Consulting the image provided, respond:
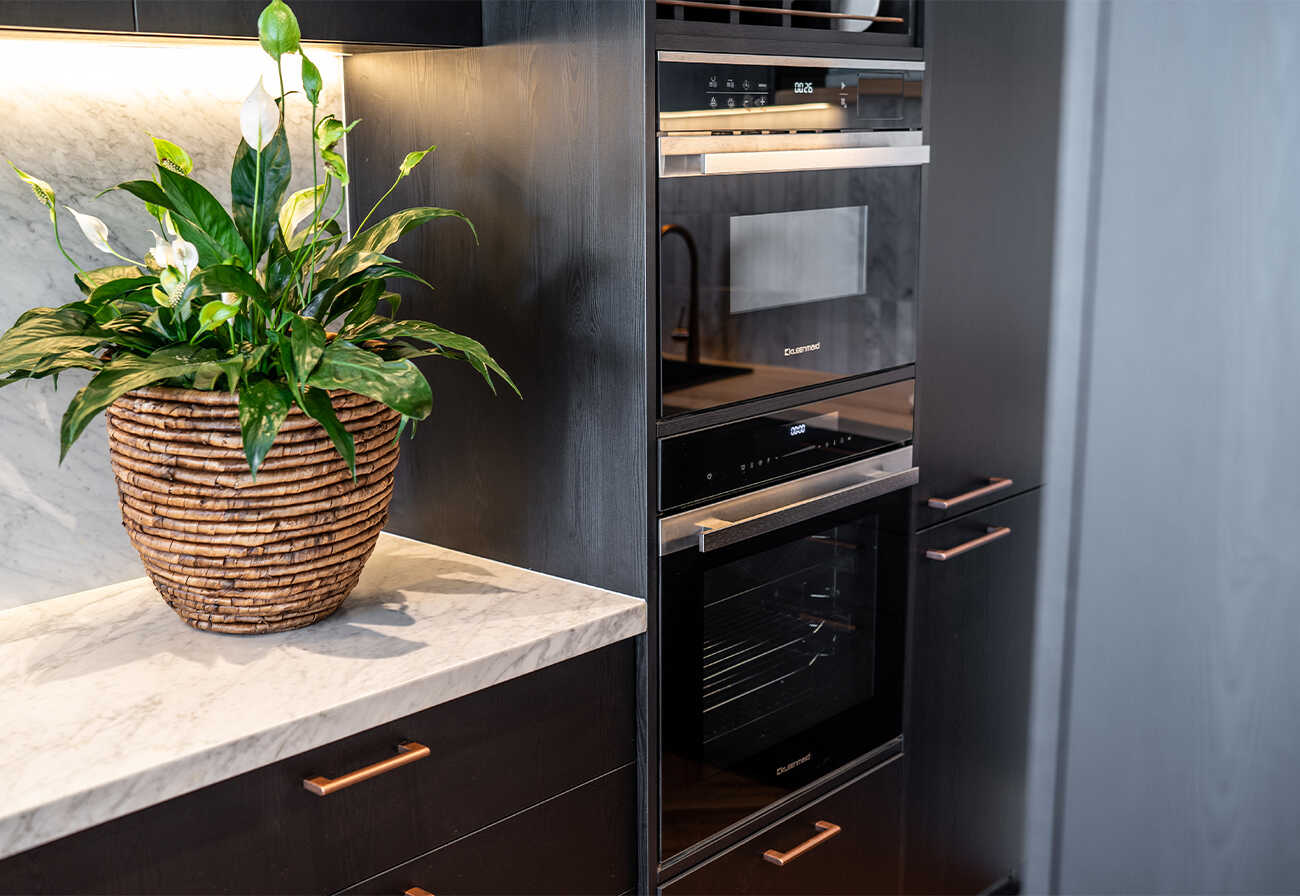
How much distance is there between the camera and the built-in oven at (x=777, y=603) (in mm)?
1704

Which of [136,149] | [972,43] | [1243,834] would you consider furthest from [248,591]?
[1243,834]

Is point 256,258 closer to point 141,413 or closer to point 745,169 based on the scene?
point 141,413

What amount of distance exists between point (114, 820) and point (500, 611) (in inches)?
21.5

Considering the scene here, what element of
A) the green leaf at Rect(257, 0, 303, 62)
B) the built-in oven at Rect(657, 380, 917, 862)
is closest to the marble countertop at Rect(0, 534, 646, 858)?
the built-in oven at Rect(657, 380, 917, 862)

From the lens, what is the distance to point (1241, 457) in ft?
7.43

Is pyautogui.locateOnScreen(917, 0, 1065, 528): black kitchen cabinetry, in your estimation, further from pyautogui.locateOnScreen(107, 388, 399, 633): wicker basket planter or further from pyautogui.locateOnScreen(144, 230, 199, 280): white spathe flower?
pyautogui.locateOnScreen(144, 230, 199, 280): white spathe flower

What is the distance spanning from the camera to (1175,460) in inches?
92.7

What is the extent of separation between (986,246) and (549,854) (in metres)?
1.23

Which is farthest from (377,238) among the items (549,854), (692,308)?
(549,854)

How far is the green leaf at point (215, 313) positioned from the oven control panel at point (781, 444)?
1.85ft

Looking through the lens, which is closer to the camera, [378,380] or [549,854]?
[378,380]

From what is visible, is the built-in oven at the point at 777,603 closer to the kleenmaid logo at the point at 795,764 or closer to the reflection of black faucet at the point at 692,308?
the kleenmaid logo at the point at 795,764

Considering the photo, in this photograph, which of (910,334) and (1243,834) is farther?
(1243,834)

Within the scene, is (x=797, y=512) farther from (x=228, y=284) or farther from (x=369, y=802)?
(x=228, y=284)
